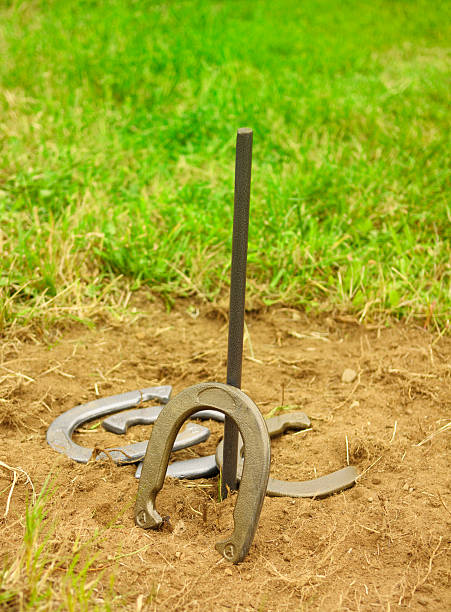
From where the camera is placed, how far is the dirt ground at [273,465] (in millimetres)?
1573

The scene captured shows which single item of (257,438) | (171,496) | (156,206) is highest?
(156,206)

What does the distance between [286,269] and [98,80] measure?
218cm

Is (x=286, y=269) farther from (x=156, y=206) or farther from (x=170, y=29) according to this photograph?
(x=170, y=29)

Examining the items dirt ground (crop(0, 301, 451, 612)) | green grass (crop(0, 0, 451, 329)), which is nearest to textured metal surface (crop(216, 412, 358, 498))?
dirt ground (crop(0, 301, 451, 612))

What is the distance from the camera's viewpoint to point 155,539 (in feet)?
5.54

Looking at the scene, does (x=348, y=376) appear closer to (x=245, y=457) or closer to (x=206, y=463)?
(x=206, y=463)

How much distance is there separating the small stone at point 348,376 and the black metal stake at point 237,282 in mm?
786

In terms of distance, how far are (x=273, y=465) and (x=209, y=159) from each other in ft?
6.91

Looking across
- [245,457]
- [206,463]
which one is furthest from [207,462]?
[245,457]

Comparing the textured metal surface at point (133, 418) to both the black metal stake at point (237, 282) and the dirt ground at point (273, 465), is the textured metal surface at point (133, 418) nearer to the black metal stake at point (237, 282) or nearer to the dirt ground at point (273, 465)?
the dirt ground at point (273, 465)

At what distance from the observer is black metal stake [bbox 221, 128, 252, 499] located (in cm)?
159

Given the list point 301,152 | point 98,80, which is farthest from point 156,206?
point 98,80

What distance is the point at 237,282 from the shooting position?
168 centimetres

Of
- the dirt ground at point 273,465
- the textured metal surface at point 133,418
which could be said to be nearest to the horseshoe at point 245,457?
the dirt ground at point 273,465
